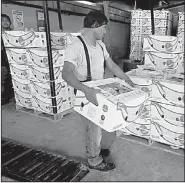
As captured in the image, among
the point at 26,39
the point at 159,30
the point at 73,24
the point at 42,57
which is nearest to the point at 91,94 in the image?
the point at 42,57

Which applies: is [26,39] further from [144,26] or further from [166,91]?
[144,26]

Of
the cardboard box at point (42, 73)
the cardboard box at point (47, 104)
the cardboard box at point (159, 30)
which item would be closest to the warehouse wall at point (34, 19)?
the cardboard box at point (42, 73)

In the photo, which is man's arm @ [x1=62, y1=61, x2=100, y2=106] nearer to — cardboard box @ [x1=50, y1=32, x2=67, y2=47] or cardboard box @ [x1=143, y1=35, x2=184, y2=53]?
cardboard box @ [x1=143, y1=35, x2=184, y2=53]

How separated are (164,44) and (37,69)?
217cm

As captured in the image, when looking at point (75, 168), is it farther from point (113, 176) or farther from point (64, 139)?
point (64, 139)

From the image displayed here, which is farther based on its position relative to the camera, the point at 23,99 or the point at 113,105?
the point at 23,99

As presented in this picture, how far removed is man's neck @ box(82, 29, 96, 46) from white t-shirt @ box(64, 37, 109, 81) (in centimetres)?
5

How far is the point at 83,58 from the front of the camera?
210 centimetres

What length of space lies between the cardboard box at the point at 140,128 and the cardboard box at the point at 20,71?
2.18 m

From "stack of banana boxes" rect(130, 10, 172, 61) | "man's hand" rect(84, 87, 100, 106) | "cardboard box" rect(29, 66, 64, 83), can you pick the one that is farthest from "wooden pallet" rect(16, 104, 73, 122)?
"stack of banana boxes" rect(130, 10, 172, 61)

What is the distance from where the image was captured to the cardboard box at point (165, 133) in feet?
8.64

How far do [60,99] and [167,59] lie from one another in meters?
1.96

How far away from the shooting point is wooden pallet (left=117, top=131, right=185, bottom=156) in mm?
2810

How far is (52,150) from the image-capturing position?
120 inches
